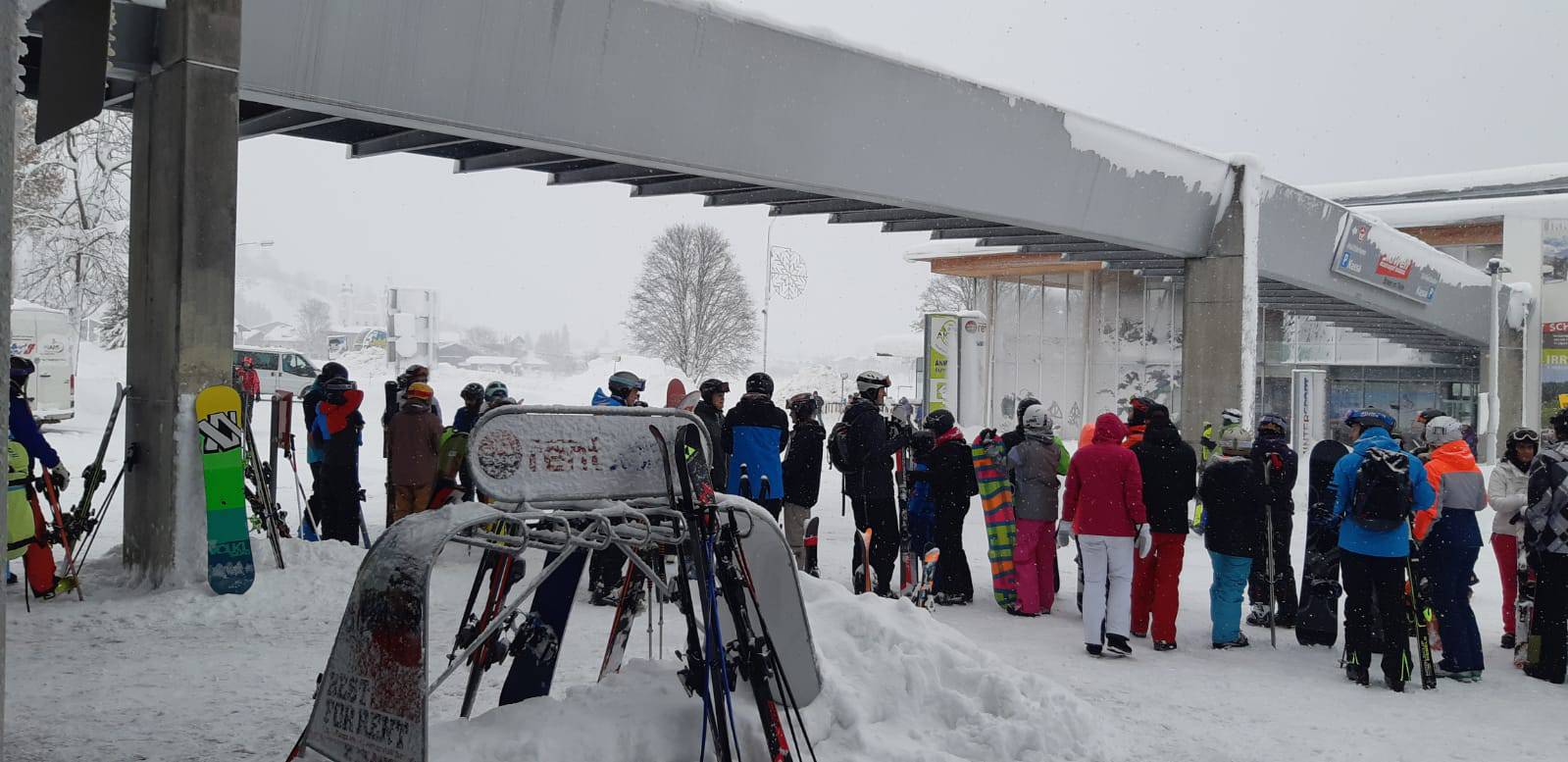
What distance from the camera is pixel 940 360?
741 inches

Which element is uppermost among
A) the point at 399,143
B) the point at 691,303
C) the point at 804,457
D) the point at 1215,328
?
the point at 691,303

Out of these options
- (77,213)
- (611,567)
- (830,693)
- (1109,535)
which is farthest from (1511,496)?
(77,213)

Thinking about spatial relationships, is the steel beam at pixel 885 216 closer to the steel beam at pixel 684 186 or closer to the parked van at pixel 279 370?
the steel beam at pixel 684 186

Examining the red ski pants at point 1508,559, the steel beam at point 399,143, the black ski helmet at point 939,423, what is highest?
the steel beam at point 399,143

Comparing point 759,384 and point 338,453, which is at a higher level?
point 759,384

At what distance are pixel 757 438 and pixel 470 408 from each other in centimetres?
327

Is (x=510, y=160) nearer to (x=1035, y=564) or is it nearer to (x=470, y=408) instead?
(x=470, y=408)

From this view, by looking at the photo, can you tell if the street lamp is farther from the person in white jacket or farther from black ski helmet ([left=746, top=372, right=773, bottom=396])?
black ski helmet ([left=746, top=372, right=773, bottom=396])

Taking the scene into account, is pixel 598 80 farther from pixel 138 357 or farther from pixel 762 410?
pixel 138 357

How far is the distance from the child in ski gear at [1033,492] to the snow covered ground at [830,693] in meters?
0.29

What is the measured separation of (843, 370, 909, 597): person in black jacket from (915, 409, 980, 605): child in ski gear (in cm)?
30

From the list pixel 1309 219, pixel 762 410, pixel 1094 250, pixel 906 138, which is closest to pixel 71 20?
pixel 762 410

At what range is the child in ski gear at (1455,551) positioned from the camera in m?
7.28

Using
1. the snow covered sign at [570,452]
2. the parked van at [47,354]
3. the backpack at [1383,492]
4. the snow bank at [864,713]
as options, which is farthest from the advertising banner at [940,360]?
the parked van at [47,354]
